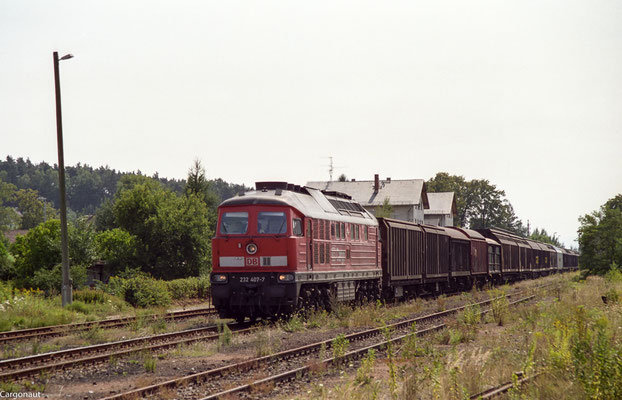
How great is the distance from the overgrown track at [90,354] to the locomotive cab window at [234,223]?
2863 mm

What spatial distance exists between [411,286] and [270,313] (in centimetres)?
1375

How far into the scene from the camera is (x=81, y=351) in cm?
1450

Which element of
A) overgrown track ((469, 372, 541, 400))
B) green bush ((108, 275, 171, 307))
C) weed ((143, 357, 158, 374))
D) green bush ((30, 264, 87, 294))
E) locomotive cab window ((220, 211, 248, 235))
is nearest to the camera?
overgrown track ((469, 372, 541, 400))

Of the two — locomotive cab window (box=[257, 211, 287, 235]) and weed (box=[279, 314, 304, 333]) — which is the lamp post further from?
weed (box=[279, 314, 304, 333])

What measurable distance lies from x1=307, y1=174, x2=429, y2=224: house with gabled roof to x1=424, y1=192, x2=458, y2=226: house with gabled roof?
9.18 meters

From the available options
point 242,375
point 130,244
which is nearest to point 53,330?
point 242,375

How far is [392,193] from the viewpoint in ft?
271

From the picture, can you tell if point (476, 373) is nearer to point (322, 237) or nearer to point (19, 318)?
point (322, 237)

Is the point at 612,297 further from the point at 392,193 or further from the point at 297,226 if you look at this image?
the point at 392,193

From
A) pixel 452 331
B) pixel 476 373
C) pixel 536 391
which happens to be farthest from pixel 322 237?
pixel 536 391

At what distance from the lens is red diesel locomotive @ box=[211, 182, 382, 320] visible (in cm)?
1919

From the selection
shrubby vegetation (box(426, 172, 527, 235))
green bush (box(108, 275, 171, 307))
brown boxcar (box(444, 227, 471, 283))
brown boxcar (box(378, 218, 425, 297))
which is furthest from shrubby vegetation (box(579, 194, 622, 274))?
shrubby vegetation (box(426, 172, 527, 235))

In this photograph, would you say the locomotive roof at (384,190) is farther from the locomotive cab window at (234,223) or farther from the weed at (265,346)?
the weed at (265,346)

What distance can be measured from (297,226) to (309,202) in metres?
1.58
